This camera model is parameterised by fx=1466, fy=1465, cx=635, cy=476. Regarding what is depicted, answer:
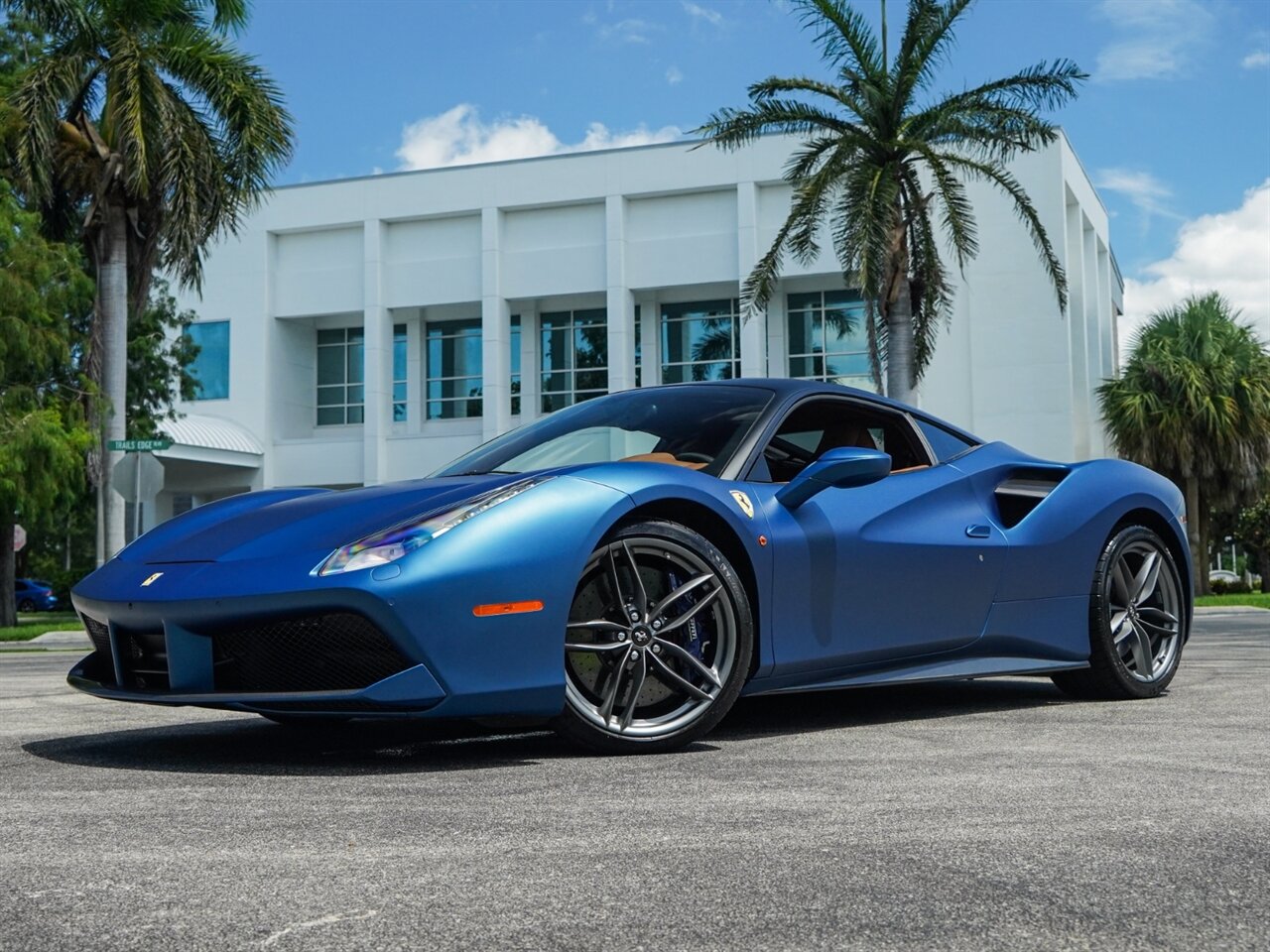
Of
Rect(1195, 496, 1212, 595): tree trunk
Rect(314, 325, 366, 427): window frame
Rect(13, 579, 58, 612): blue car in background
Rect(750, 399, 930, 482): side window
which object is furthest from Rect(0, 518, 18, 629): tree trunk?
Rect(1195, 496, 1212, 595): tree trunk

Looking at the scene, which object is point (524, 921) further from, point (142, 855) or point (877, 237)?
point (877, 237)

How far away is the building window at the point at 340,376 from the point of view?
44.1 meters

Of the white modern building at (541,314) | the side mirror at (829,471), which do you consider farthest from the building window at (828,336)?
the side mirror at (829,471)

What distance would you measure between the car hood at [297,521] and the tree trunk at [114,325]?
17448 millimetres

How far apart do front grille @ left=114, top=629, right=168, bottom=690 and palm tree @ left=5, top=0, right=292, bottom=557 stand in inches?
662

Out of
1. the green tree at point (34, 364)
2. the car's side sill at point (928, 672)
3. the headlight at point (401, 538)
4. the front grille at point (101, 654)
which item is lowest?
the car's side sill at point (928, 672)

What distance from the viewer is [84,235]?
22.0 metres

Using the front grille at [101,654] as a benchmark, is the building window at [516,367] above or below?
above

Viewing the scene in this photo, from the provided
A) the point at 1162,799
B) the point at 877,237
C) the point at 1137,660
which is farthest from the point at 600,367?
the point at 1162,799

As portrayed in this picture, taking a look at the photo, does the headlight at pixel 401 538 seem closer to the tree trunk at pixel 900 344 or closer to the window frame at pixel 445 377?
the tree trunk at pixel 900 344

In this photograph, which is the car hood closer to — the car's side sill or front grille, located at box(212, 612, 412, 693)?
front grille, located at box(212, 612, 412, 693)

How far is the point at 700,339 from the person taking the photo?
133ft

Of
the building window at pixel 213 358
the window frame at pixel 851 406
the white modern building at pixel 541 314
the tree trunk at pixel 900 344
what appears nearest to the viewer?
the window frame at pixel 851 406

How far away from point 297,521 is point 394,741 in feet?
2.74
